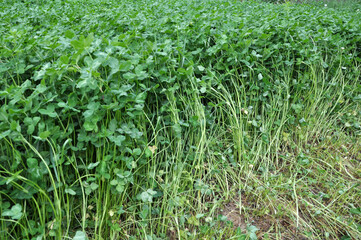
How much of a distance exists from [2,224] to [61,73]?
73 centimetres

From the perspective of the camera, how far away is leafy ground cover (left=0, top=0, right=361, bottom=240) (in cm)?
141

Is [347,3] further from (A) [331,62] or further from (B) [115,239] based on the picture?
(B) [115,239]

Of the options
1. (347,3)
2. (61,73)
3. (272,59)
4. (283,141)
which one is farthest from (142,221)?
(347,3)

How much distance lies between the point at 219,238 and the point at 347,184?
1.09 m

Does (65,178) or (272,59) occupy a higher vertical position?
(272,59)

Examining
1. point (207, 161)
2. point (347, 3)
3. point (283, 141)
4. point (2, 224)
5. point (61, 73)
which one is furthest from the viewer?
point (347, 3)

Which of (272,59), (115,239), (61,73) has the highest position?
(61,73)

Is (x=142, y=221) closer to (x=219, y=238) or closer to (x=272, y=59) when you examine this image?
(x=219, y=238)

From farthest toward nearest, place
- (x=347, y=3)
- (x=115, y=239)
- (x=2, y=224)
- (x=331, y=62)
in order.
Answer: (x=347, y=3) → (x=331, y=62) → (x=115, y=239) → (x=2, y=224)

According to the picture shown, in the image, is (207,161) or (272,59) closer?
(207,161)

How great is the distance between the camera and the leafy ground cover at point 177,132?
1414 mm

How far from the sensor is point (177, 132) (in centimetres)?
175

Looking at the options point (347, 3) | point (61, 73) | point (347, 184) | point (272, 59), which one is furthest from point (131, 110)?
point (347, 3)

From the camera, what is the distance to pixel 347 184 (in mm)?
2059
